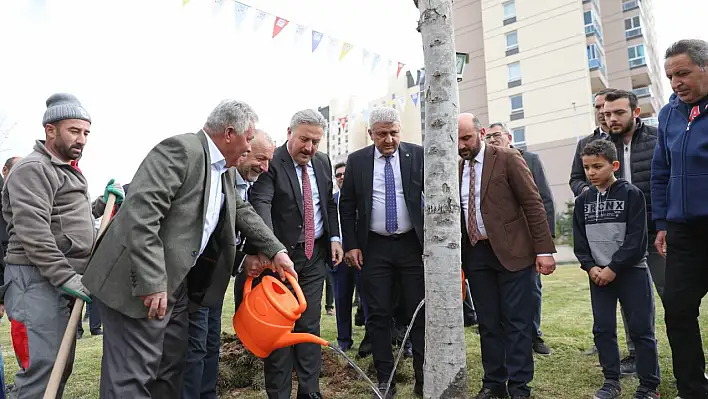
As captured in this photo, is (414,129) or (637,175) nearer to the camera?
(637,175)

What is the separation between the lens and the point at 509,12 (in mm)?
26172

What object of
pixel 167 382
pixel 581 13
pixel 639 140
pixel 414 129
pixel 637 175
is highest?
pixel 581 13

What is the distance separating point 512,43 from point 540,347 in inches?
975

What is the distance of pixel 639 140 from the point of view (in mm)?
3832

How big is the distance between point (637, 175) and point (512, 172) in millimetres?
1174

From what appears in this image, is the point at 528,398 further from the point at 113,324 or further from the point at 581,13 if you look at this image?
the point at 581,13

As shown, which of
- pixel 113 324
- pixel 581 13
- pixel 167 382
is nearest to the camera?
pixel 113 324

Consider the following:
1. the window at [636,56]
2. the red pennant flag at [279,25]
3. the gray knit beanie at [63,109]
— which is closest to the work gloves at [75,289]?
the gray knit beanie at [63,109]

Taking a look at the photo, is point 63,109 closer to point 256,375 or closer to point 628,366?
point 256,375

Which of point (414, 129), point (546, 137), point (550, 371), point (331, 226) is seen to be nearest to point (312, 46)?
point (331, 226)

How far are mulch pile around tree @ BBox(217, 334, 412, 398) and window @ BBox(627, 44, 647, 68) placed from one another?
29.5 metres

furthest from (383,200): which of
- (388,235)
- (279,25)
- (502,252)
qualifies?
(279,25)

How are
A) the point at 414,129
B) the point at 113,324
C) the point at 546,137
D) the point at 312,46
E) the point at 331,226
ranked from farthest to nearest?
1. the point at 414,129
2. the point at 546,137
3. the point at 312,46
4. the point at 331,226
5. the point at 113,324

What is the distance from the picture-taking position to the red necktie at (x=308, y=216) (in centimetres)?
346
